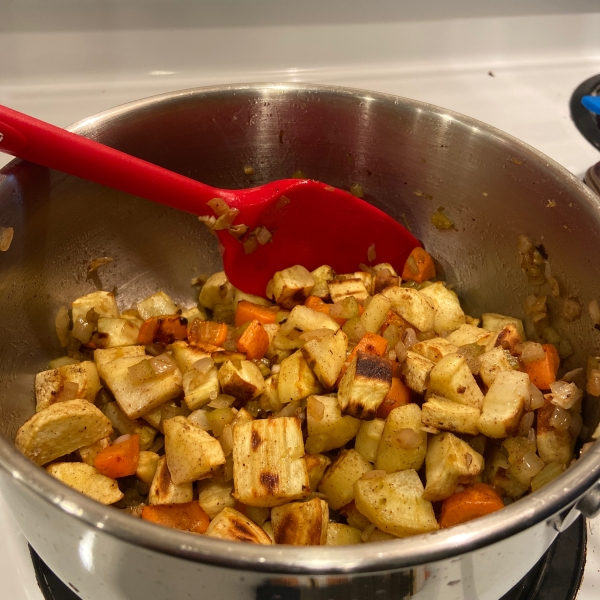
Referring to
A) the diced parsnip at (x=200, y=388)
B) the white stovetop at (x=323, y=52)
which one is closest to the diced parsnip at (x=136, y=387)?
the diced parsnip at (x=200, y=388)

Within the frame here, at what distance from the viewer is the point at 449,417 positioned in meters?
1.04

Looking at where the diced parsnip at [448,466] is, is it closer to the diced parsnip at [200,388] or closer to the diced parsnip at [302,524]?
the diced parsnip at [302,524]

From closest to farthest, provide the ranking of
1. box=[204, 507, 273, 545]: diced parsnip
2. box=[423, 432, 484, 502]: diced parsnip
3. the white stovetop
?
box=[204, 507, 273, 545]: diced parsnip, box=[423, 432, 484, 502]: diced parsnip, the white stovetop

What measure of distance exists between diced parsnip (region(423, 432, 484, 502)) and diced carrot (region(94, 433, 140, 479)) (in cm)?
54

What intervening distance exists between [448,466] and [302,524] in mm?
263

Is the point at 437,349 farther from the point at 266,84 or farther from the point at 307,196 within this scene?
the point at 266,84

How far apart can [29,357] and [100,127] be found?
50cm

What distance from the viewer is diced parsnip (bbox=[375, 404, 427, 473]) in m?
1.03

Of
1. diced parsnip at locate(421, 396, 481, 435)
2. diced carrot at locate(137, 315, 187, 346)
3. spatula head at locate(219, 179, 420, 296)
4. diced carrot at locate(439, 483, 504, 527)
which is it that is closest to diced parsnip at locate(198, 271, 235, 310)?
spatula head at locate(219, 179, 420, 296)

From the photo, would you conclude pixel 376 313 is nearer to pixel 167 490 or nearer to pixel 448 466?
pixel 448 466

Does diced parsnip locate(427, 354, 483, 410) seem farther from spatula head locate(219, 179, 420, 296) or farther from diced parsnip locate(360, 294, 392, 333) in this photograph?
spatula head locate(219, 179, 420, 296)

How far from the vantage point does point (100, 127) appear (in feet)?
4.06

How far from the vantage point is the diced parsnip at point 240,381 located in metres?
1.12

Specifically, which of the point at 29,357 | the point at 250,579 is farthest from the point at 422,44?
the point at 250,579
